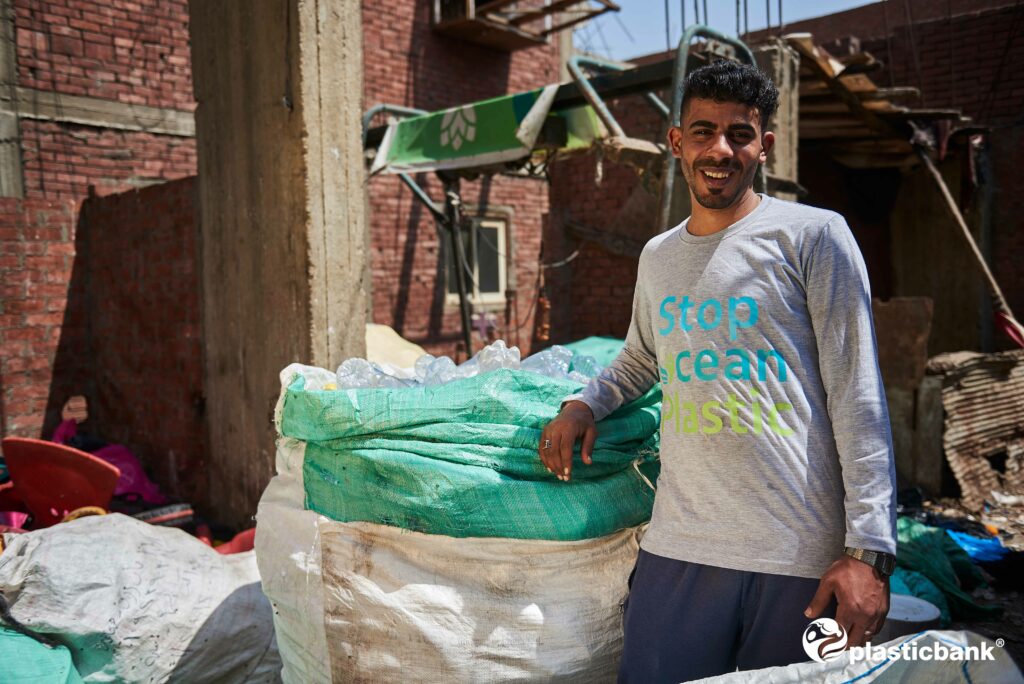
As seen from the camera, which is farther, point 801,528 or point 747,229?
point 747,229

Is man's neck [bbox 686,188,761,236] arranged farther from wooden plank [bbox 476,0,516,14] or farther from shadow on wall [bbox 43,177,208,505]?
wooden plank [bbox 476,0,516,14]

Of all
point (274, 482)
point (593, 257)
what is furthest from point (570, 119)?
point (274, 482)

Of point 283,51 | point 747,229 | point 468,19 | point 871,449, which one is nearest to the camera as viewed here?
point 871,449

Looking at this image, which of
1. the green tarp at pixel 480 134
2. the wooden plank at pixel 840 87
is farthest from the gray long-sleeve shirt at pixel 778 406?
the wooden plank at pixel 840 87

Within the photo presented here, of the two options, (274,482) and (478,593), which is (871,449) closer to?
(478,593)

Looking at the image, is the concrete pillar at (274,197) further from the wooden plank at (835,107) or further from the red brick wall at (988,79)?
the red brick wall at (988,79)

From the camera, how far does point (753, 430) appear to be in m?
Answer: 1.41

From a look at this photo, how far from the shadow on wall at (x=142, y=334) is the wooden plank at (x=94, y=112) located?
3.00ft

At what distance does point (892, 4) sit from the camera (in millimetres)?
6500

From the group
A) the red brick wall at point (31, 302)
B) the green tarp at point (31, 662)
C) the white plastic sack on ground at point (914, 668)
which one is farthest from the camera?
the red brick wall at point (31, 302)

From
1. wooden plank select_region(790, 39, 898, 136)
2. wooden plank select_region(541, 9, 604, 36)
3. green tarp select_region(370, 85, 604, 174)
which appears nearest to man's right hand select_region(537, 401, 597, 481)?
green tarp select_region(370, 85, 604, 174)

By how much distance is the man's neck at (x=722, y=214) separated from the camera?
1523mm

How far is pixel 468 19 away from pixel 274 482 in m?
7.55

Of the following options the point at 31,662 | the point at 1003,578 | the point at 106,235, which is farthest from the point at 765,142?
the point at 106,235
